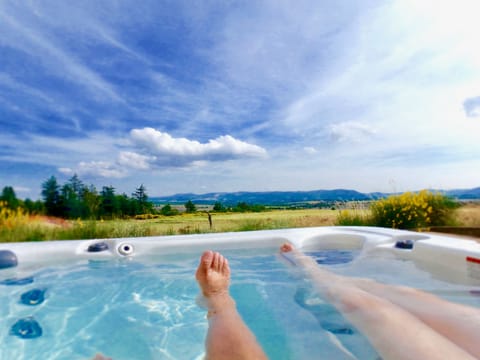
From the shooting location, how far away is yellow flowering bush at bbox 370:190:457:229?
5.06 metres

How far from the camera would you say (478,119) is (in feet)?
18.7

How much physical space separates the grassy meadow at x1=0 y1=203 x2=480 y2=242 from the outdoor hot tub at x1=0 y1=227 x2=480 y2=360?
1571 mm

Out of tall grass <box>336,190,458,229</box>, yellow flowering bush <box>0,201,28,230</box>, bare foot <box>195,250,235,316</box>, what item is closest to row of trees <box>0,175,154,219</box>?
yellow flowering bush <box>0,201,28,230</box>

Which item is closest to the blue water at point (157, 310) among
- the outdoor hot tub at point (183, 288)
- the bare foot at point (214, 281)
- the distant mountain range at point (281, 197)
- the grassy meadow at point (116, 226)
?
the outdoor hot tub at point (183, 288)

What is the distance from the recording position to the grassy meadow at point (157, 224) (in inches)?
174

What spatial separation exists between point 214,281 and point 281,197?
6128mm

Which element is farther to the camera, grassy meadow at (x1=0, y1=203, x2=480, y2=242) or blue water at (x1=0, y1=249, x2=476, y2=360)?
grassy meadow at (x1=0, y1=203, x2=480, y2=242)

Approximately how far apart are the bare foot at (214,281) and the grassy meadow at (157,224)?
292 centimetres

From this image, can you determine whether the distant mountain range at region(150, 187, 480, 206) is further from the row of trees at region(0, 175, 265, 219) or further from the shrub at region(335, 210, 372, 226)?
the row of trees at region(0, 175, 265, 219)

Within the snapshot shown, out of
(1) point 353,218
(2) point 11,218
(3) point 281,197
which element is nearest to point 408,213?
(1) point 353,218

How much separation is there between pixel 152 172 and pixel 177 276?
501cm

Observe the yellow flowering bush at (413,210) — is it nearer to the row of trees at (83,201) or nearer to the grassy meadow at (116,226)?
the grassy meadow at (116,226)

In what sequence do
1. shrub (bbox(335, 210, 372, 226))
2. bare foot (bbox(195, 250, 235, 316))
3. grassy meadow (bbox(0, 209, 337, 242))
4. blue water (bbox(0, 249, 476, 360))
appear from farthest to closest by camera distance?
shrub (bbox(335, 210, 372, 226))
grassy meadow (bbox(0, 209, 337, 242))
bare foot (bbox(195, 250, 235, 316))
blue water (bbox(0, 249, 476, 360))

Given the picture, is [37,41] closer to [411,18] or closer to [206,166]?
[206,166]
